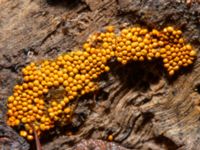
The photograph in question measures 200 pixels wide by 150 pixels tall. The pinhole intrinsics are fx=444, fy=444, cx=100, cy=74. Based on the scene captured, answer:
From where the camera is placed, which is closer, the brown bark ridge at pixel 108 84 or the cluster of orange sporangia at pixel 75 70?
the cluster of orange sporangia at pixel 75 70

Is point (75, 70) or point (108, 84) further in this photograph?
point (108, 84)

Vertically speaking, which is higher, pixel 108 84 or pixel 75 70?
pixel 75 70

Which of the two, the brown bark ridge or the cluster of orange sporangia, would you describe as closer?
the cluster of orange sporangia

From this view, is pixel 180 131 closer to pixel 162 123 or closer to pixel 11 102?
pixel 162 123
